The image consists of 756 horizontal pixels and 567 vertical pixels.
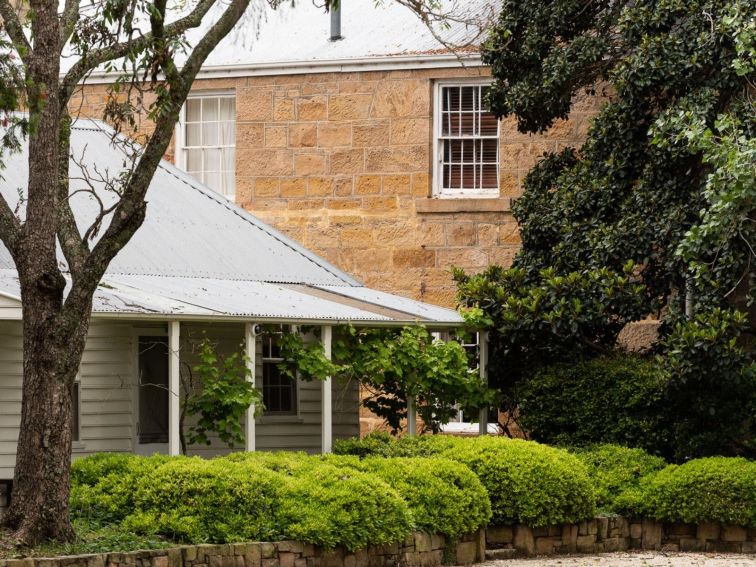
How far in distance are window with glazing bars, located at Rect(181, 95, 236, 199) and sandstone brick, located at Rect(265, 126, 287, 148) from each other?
77 centimetres

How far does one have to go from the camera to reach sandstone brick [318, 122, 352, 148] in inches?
965

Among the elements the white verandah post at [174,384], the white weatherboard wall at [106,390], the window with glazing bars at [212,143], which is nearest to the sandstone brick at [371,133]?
the window with glazing bars at [212,143]

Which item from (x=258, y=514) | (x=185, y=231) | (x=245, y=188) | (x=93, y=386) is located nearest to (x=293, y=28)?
(x=245, y=188)

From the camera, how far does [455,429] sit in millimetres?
23453

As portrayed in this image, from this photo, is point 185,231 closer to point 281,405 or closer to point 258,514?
point 281,405

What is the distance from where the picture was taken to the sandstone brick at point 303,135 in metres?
24.7

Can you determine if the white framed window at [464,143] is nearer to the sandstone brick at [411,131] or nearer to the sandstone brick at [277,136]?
the sandstone brick at [411,131]

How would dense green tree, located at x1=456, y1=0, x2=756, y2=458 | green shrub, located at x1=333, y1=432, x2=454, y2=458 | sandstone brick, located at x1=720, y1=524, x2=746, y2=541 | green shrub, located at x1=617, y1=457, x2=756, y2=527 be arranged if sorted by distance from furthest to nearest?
dense green tree, located at x1=456, y1=0, x2=756, y2=458 < green shrub, located at x1=333, y1=432, x2=454, y2=458 < sandstone brick, located at x1=720, y1=524, x2=746, y2=541 < green shrub, located at x1=617, y1=457, x2=756, y2=527

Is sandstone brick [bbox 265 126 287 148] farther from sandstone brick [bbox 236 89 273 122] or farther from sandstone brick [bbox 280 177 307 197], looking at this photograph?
sandstone brick [bbox 280 177 307 197]

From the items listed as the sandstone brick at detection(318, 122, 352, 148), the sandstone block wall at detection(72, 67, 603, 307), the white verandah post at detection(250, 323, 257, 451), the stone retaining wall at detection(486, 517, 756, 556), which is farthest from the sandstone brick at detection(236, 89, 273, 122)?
the stone retaining wall at detection(486, 517, 756, 556)

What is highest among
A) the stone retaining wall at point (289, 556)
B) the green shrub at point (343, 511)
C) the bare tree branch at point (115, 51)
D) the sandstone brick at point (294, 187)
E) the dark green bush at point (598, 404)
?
the bare tree branch at point (115, 51)

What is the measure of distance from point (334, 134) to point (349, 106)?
51 cm

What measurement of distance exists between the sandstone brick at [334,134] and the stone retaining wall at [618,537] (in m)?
9.32

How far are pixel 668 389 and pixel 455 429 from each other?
5.40 m
